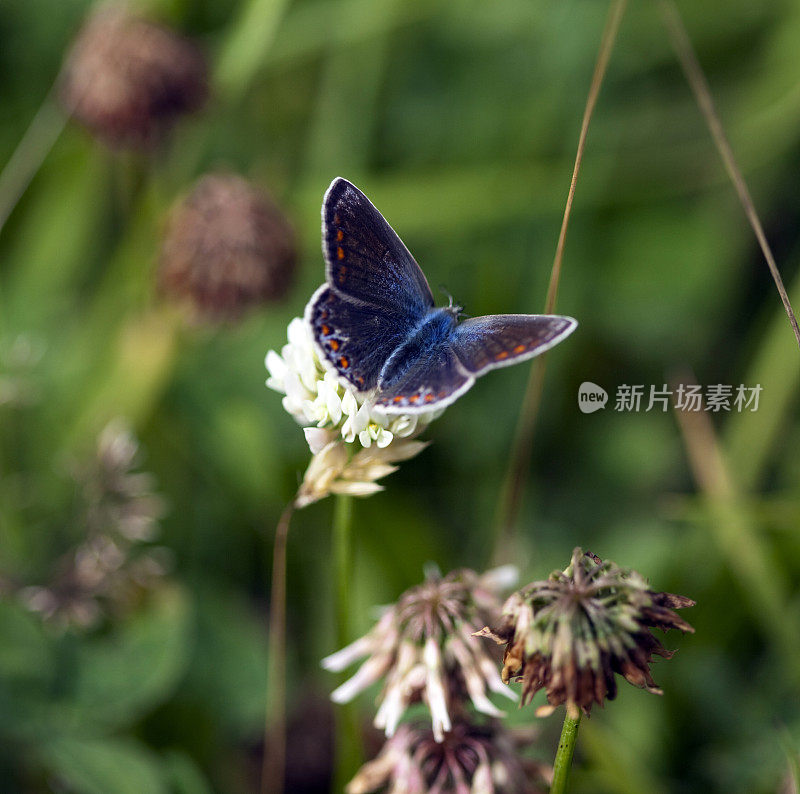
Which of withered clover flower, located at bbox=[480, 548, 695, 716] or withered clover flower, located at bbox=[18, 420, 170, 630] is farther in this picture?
withered clover flower, located at bbox=[18, 420, 170, 630]

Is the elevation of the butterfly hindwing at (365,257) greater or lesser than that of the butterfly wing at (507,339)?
greater

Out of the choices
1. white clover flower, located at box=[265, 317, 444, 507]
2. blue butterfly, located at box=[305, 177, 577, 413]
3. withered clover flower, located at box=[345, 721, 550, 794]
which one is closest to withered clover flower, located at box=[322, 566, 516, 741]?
withered clover flower, located at box=[345, 721, 550, 794]

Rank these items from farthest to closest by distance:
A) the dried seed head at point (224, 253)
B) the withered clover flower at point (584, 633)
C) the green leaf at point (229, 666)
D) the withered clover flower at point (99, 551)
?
the dried seed head at point (224, 253), the green leaf at point (229, 666), the withered clover flower at point (99, 551), the withered clover flower at point (584, 633)

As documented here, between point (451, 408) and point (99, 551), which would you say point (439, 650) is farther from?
point (451, 408)

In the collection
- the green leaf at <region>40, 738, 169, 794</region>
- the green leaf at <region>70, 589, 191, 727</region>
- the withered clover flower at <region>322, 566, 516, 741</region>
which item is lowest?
the green leaf at <region>40, 738, 169, 794</region>

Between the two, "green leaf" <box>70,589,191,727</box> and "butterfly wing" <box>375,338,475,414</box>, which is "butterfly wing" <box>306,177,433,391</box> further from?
"green leaf" <box>70,589,191,727</box>

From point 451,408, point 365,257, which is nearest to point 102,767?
point 365,257

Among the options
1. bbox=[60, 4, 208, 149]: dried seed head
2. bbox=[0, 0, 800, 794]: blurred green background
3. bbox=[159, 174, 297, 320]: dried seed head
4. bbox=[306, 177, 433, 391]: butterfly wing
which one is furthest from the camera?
bbox=[60, 4, 208, 149]: dried seed head

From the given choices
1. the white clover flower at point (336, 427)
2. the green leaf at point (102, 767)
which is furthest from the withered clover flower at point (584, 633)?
the green leaf at point (102, 767)

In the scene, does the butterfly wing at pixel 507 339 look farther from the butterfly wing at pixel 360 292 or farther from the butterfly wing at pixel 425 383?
the butterfly wing at pixel 360 292
